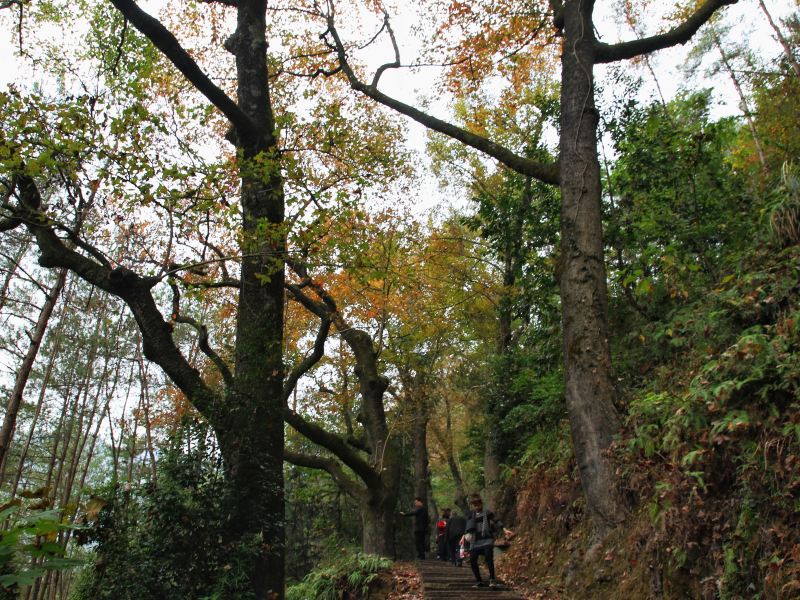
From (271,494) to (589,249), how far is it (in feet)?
15.4

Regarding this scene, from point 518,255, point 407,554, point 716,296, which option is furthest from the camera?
point 407,554

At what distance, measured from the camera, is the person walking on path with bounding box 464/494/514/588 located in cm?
878

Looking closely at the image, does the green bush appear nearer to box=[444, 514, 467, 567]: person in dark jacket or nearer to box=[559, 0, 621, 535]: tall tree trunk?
box=[559, 0, 621, 535]: tall tree trunk

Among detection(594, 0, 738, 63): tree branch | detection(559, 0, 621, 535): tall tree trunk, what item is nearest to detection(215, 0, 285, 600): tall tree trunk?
detection(559, 0, 621, 535): tall tree trunk

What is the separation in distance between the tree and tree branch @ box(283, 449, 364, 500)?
8197 millimetres

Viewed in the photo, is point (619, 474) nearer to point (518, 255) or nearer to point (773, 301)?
point (773, 301)

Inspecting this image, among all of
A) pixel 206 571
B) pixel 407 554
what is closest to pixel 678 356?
pixel 206 571

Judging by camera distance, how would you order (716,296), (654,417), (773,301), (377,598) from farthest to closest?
(377,598) → (716,296) → (654,417) → (773,301)

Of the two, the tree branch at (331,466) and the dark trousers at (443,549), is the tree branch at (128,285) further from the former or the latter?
the dark trousers at (443,549)

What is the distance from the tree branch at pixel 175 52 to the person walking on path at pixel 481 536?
677cm

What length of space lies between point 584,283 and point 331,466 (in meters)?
9.18

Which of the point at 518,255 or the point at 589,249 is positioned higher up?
the point at 518,255

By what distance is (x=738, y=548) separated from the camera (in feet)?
14.4

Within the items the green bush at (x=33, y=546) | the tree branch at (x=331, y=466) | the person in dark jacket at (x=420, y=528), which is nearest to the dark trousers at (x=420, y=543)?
the person in dark jacket at (x=420, y=528)
